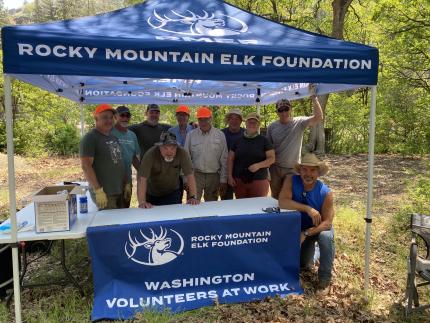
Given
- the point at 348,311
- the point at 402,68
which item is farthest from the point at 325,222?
the point at 402,68

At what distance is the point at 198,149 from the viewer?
15.8 feet

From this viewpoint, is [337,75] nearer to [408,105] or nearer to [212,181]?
[212,181]

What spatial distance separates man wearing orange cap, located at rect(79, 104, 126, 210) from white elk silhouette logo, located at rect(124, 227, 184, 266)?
72cm

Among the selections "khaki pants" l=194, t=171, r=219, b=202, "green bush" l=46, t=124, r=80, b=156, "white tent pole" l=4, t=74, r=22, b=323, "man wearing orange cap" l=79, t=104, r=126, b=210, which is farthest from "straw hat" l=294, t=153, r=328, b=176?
"green bush" l=46, t=124, r=80, b=156

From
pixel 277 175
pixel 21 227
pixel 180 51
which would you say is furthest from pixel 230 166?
pixel 21 227

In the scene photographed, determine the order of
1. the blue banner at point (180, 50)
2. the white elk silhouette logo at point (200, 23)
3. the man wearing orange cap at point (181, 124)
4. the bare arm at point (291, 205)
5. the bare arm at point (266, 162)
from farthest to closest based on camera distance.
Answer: the man wearing orange cap at point (181, 124) < the bare arm at point (266, 162) < the bare arm at point (291, 205) < the white elk silhouette logo at point (200, 23) < the blue banner at point (180, 50)

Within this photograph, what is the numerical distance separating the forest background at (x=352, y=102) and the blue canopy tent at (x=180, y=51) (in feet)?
26.9

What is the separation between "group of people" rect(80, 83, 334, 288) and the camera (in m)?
3.68

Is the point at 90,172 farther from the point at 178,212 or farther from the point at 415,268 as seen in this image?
the point at 415,268

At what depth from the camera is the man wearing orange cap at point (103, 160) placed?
12.4 ft

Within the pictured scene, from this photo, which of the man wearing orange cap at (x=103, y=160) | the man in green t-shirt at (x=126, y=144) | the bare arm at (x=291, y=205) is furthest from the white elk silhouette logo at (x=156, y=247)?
the man in green t-shirt at (x=126, y=144)

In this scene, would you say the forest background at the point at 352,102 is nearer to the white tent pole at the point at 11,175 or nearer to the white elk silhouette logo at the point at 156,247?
the white elk silhouette logo at the point at 156,247

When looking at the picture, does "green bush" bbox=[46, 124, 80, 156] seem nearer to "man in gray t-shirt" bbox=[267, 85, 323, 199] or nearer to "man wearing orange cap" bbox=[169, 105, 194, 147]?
"man wearing orange cap" bbox=[169, 105, 194, 147]

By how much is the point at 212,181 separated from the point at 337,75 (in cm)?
227
